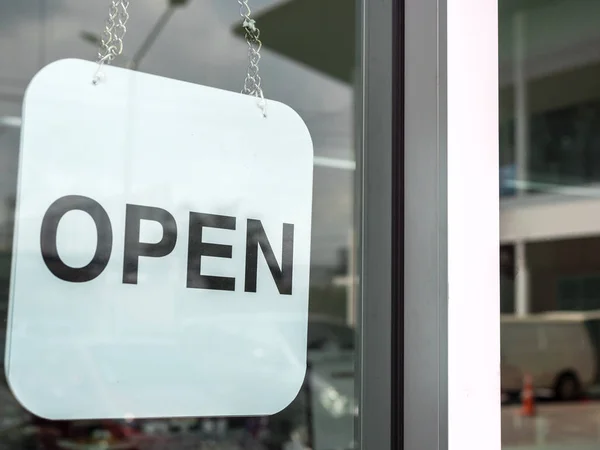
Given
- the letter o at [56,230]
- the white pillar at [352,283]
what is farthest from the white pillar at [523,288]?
the letter o at [56,230]

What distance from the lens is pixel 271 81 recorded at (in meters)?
1.06

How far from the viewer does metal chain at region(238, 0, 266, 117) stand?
96 cm

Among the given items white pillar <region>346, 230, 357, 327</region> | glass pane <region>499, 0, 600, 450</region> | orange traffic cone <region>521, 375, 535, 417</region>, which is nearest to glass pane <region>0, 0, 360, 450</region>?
white pillar <region>346, 230, 357, 327</region>

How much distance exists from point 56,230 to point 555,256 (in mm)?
8801

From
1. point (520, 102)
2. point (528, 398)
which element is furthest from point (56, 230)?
point (528, 398)

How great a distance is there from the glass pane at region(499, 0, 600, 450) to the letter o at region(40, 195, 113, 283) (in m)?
4.35

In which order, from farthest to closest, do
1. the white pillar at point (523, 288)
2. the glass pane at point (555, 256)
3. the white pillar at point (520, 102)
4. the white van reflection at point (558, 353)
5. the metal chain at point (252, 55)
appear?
the white pillar at point (523, 288) → the white van reflection at point (558, 353) → the glass pane at point (555, 256) → the white pillar at point (520, 102) → the metal chain at point (252, 55)

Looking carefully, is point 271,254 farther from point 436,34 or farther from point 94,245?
point 436,34

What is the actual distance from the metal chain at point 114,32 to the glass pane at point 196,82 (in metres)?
0.01

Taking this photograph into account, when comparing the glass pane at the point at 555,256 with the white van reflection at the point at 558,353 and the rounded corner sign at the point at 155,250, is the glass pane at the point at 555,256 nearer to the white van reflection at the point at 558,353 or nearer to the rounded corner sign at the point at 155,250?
the white van reflection at the point at 558,353

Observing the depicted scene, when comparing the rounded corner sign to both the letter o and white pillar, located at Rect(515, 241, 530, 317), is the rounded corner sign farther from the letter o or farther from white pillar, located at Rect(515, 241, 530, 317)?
white pillar, located at Rect(515, 241, 530, 317)

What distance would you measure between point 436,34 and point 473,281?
36cm

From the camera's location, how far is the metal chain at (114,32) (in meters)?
0.85

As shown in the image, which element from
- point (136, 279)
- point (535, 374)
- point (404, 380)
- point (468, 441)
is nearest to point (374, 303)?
point (404, 380)
